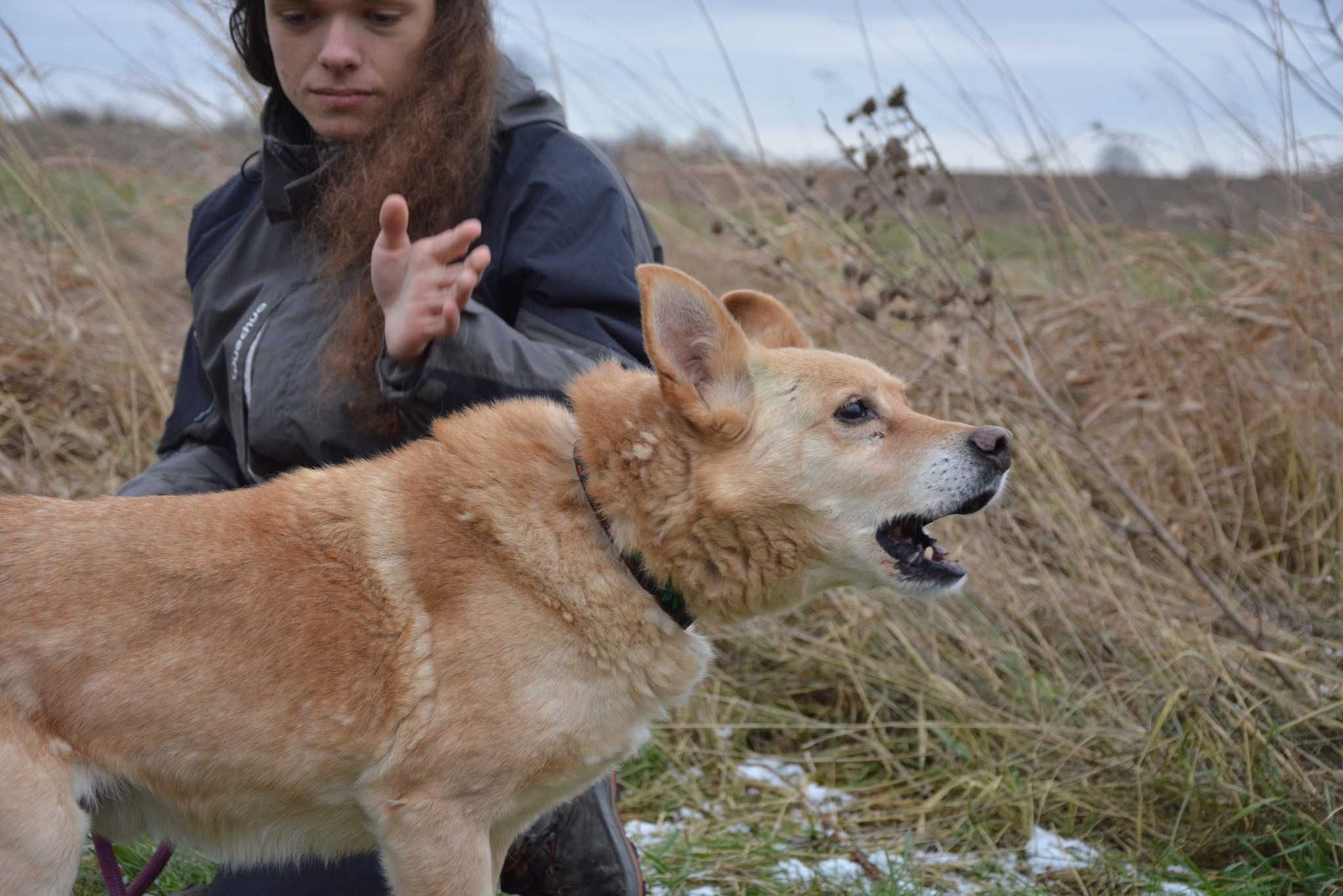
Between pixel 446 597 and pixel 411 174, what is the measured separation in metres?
1.12

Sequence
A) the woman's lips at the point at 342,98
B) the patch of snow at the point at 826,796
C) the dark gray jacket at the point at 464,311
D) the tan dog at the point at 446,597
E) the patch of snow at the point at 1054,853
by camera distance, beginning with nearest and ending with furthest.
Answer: the tan dog at the point at 446,597
the dark gray jacket at the point at 464,311
the woman's lips at the point at 342,98
the patch of snow at the point at 1054,853
the patch of snow at the point at 826,796

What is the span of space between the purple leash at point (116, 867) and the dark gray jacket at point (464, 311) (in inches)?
33.9

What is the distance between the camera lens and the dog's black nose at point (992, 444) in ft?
7.42

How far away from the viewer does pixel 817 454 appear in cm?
228

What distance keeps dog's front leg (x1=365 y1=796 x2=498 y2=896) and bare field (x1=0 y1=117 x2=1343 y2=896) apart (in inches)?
40.6

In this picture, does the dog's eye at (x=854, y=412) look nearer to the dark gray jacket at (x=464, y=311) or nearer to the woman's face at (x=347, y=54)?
the dark gray jacket at (x=464, y=311)

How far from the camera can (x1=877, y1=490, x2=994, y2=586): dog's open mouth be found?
2.29 metres

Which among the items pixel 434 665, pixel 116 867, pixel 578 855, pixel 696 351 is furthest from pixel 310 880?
pixel 696 351

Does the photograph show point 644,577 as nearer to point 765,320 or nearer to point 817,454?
point 817,454

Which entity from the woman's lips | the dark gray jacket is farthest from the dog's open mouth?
the woman's lips

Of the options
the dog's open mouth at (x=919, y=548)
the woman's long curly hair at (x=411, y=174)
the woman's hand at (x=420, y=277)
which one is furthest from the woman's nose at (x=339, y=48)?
A: the dog's open mouth at (x=919, y=548)

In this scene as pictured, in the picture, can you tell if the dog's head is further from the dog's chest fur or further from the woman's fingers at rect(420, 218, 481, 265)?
the woman's fingers at rect(420, 218, 481, 265)

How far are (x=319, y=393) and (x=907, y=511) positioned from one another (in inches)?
53.3

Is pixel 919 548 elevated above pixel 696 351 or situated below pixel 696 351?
below
